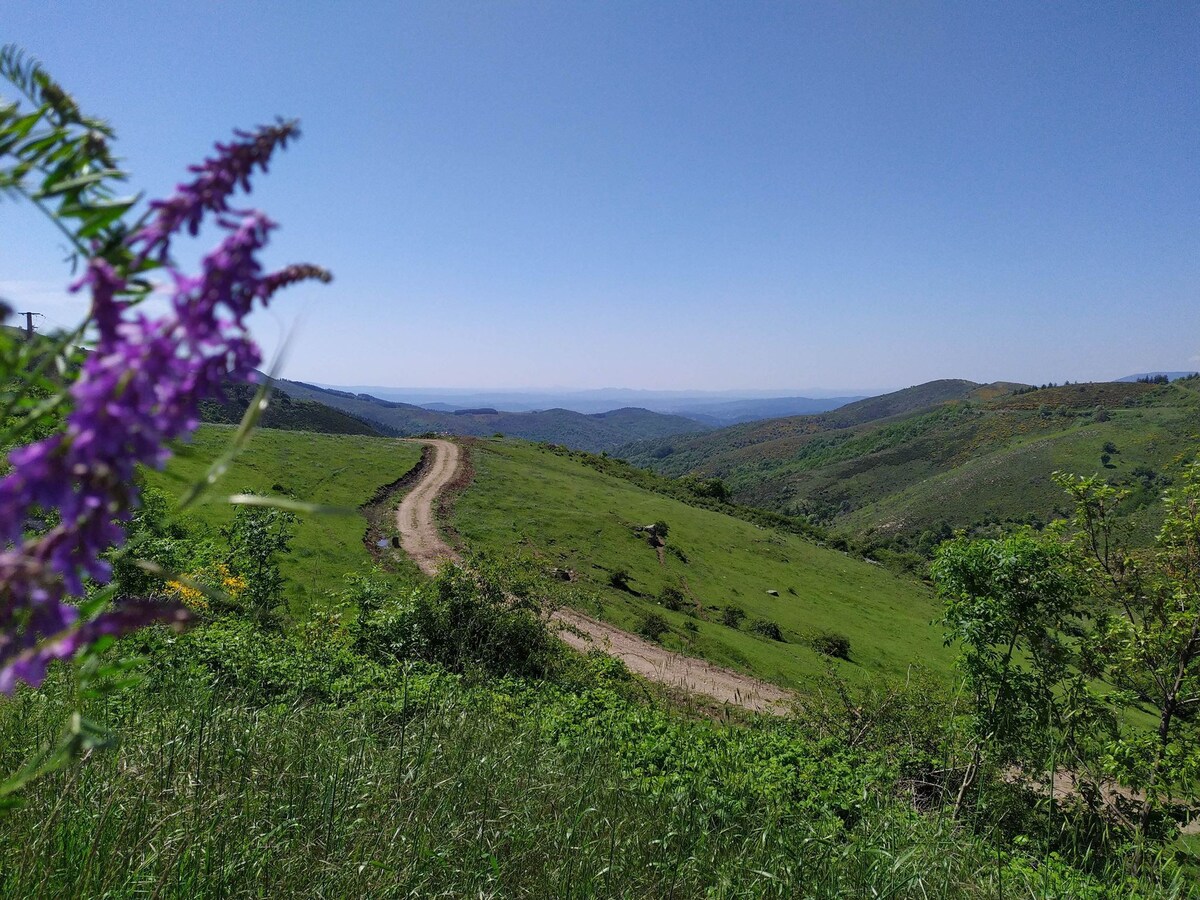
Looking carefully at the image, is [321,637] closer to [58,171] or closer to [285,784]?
[285,784]

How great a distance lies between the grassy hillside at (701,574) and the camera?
32.7 m

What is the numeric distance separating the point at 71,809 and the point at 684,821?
427cm

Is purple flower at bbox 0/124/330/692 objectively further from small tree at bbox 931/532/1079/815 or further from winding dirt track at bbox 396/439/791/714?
winding dirt track at bbox 396/439/791/714

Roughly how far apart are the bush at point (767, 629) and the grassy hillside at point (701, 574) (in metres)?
0.32

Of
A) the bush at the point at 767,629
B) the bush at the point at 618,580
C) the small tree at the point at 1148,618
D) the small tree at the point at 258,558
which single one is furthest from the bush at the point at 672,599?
the small tree at the point at 1148,618

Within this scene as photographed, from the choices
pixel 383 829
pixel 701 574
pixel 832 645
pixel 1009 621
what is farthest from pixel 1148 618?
pixel 701 574

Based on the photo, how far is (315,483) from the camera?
40594mm

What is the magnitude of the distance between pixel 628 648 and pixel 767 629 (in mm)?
14034

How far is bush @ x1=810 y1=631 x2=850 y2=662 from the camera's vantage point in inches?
1443

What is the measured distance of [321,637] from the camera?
16.6 m

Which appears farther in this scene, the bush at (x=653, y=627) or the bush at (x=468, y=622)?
the bush at (x=653, y=627)

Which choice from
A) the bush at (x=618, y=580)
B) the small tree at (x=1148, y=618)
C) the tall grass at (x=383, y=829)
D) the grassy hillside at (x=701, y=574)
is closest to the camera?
the tall grass at (x=383, y=829)

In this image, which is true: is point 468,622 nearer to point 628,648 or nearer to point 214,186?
point 628,648

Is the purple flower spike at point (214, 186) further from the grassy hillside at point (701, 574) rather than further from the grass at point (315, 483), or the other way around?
the grassy hillside at point (701, 574)
